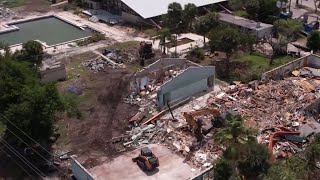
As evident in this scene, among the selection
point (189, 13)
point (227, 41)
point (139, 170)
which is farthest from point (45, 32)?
point (139, 170)

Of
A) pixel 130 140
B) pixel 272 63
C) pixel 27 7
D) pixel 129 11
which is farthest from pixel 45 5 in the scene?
pixel 130 140

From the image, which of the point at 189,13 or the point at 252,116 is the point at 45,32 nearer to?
the point at 189,13

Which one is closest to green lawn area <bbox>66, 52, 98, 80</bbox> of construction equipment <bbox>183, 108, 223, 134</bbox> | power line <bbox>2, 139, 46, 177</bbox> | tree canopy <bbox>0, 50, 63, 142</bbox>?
tree canopy <bbox>0, 50, 63, 142</bbox>

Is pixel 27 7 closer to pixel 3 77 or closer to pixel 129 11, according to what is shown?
pixel 129 11

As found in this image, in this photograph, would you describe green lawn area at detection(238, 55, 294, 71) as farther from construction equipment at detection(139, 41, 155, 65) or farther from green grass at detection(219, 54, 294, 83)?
construction equipment at detection(139, 41, 155, 65)

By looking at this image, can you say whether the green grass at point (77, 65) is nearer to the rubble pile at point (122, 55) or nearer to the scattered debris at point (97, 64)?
the scattered debris at point (97, 64)

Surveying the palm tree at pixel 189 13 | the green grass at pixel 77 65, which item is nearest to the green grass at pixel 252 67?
the palm tree at pixel 189 13
